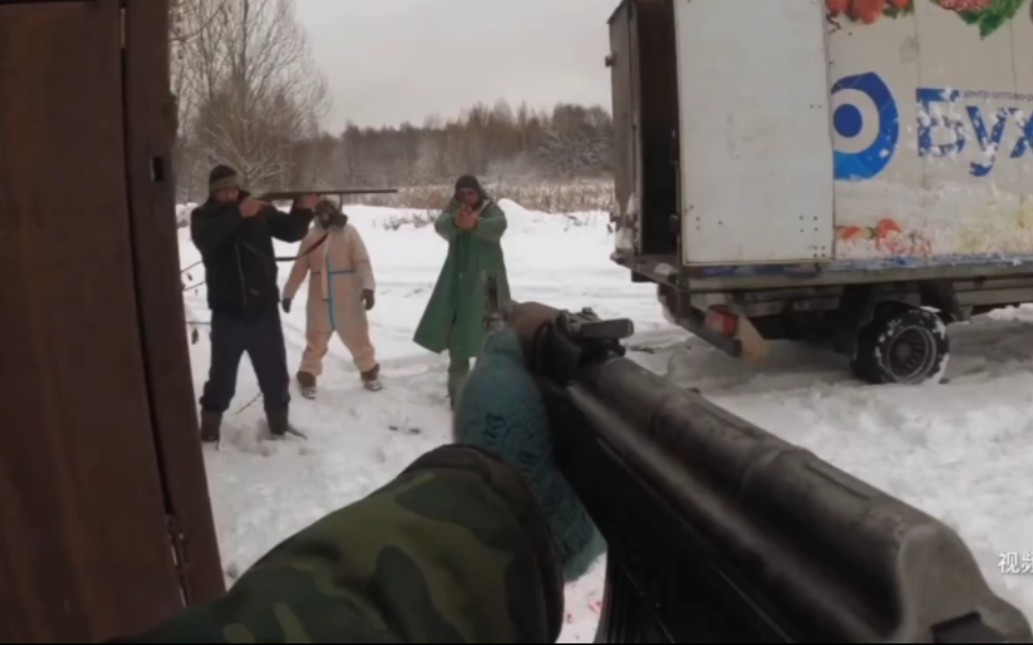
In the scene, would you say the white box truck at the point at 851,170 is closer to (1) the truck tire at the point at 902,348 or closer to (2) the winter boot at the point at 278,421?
(1) the truck tire at the point at 902,348

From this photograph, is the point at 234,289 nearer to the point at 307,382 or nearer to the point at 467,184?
the point at 307,382

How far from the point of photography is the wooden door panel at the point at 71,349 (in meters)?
1.91

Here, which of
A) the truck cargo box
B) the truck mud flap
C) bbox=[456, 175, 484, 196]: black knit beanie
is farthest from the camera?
bbox=[456, 175, 484, 196]: black knit beanie

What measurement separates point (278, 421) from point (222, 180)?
4.95 feet

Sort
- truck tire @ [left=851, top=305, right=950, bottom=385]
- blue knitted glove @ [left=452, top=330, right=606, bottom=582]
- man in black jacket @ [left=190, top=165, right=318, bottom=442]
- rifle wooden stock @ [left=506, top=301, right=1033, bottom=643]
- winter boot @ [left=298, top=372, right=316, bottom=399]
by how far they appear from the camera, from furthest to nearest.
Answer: winter boot @ [left=298, top=372, right=316, bottom=399], truck tire @ [left=851, top=305, right=950, bottom=385], man in black jacket @ [left=190, top=165, right=318, bottom=442], blue knitted glove @ [left=452, top=330, right=606, bottom=582], rifle wooden stock @ [left=506, top=301, right=1033, bottom=643]

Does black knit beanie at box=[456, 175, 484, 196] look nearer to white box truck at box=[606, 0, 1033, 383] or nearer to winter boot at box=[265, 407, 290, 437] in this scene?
white box truck at box=[606, 0, 1033, 383]

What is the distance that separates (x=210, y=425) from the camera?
543 cm

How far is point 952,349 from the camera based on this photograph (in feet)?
26.1

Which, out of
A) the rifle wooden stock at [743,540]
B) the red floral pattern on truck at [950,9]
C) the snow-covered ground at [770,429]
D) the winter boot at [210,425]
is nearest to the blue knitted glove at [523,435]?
the rifle wooden stock at [743,540]

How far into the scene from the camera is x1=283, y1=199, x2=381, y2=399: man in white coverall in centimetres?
703

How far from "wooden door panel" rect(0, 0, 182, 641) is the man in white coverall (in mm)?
4977

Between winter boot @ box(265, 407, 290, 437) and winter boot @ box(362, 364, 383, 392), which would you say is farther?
winter boot @ box(362, 364, 383, 392)

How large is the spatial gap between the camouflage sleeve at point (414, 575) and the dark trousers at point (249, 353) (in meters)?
4.57

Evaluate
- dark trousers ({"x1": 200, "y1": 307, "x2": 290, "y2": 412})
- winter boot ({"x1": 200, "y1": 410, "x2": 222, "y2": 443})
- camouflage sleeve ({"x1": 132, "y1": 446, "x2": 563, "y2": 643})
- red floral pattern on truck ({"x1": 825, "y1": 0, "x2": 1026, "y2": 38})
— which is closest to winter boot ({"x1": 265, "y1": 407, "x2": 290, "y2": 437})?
dark trousers ({"x1": 200, "y1": 307, "x2": 290, "y2": 412})
